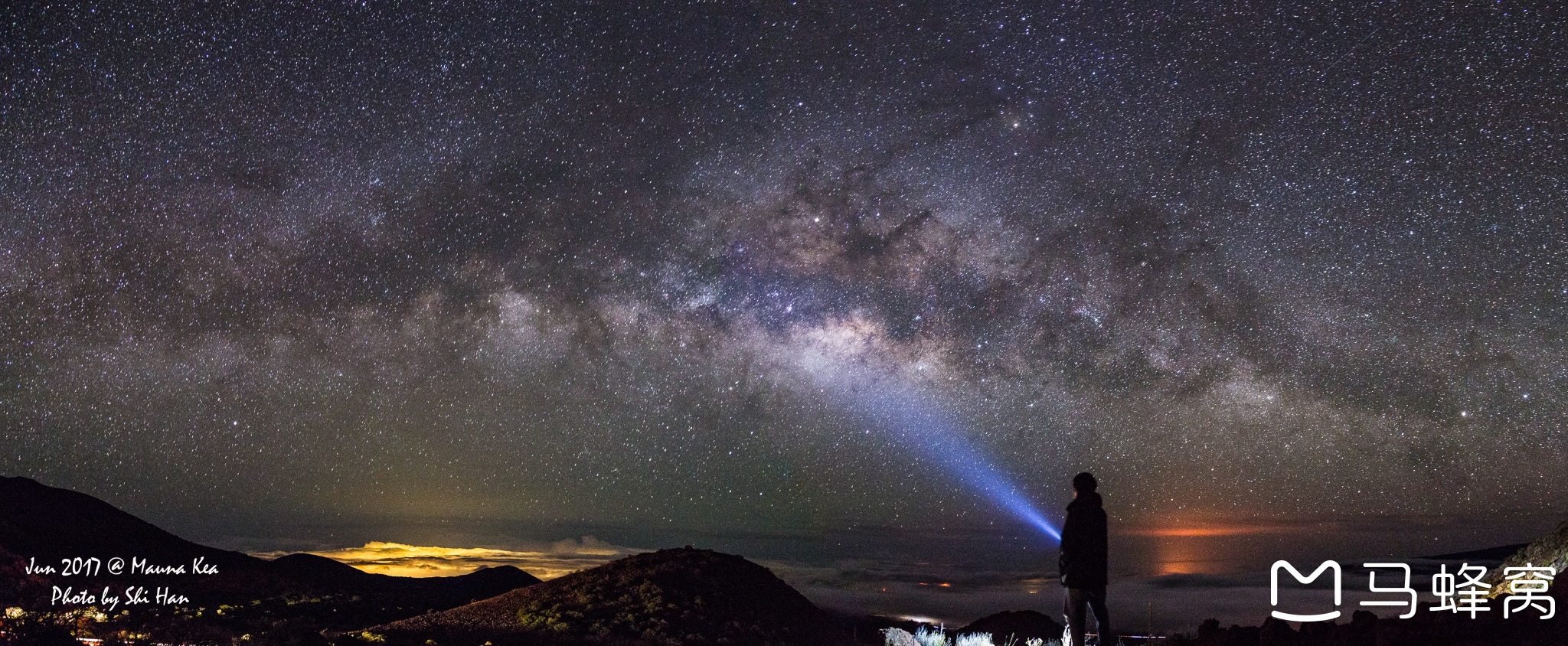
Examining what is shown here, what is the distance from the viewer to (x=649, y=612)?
67.1 ft

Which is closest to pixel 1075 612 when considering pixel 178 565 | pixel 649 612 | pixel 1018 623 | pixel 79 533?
pixel 649 612

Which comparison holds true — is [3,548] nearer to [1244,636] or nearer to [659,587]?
[659,587]


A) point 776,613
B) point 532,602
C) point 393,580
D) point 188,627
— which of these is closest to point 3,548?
point 393,580

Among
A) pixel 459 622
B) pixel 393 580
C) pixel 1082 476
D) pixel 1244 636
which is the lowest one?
pixel 393 580

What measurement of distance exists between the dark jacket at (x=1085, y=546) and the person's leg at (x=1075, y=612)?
8 centimetres

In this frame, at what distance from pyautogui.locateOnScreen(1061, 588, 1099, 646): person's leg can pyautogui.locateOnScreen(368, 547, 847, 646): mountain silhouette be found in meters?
11.7

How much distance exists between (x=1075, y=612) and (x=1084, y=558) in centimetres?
47

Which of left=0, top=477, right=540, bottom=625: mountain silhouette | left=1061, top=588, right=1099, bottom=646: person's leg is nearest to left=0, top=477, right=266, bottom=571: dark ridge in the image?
left=0, top=477, right=540, bottom=625: mountain silhouette

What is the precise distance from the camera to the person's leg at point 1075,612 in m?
8.08

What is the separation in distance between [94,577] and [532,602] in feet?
83.9

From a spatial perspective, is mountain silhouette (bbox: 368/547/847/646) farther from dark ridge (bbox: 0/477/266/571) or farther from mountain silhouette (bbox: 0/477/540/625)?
dark ridge (bbox: 0/477/266/571)

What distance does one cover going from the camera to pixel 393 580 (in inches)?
1987

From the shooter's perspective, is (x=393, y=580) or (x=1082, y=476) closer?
(x=1082, y=476)

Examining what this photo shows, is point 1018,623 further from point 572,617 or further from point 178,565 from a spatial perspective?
point 178,565
